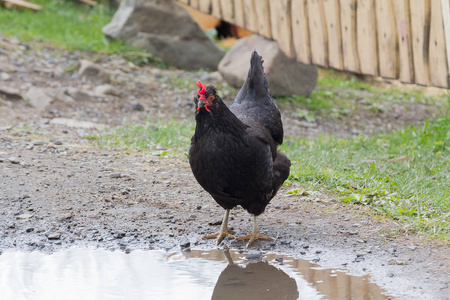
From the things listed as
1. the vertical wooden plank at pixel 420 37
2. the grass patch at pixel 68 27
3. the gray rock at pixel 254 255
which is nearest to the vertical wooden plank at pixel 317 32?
the vertical wooden plank at pixel 420 37

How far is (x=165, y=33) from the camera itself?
11.1 metres

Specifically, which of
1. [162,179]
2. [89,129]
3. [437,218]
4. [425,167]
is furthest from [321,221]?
[89,129]

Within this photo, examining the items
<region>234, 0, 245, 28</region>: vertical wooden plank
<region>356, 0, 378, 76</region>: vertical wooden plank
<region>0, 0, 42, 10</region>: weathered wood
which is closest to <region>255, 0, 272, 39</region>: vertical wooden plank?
<region>234, 0, 245, 28</region>: vertical wooden plank

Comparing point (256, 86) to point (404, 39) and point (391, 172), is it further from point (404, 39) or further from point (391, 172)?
point (404, 39)

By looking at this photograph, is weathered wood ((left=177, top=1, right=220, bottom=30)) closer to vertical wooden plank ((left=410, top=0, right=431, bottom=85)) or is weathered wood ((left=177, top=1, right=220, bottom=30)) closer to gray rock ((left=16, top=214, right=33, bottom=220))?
vertical wooden plank ((left=410, top=0, right=431, bottom=85))

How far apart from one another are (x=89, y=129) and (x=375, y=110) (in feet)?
15.6

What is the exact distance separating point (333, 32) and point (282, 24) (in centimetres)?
96

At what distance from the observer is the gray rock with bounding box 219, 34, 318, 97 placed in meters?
9.16

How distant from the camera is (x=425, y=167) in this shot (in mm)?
6012

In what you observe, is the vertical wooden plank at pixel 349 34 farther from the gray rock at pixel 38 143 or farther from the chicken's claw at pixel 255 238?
the chicken's claw at pixel 255 238

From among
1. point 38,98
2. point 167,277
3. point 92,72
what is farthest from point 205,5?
point 167,277

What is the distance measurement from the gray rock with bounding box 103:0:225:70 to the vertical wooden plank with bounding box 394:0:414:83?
4312mm

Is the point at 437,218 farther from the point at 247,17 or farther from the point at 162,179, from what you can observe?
the point at 247,17

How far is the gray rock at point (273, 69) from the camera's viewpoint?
30.0 feet
